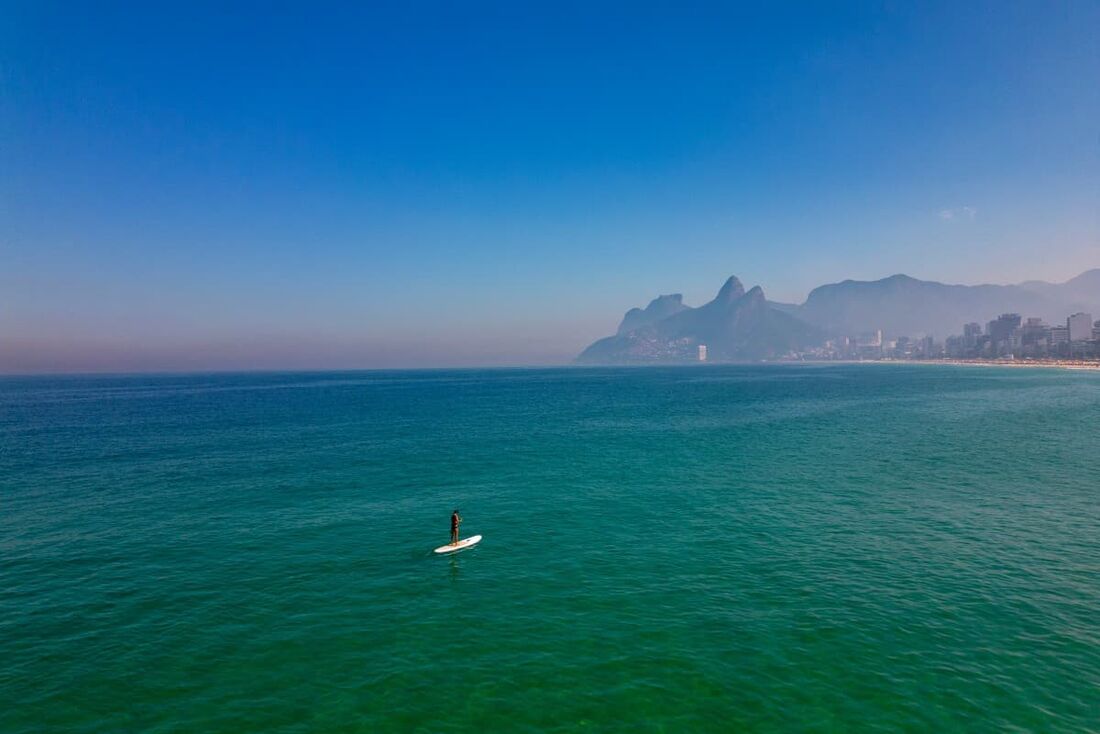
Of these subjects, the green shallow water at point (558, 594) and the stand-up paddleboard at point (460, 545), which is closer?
the green shallow water at point (558, 594)

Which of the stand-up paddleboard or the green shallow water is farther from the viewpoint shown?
the stand-up paddleboard

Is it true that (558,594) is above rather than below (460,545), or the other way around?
below

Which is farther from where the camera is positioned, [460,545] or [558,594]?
[460,545]

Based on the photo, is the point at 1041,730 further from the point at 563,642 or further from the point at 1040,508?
the point at 1040,508

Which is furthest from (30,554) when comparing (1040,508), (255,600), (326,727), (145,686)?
(1040,508)

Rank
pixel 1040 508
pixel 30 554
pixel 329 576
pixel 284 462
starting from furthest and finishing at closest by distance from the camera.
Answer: pixel 284 462, pixel 1040 508, pixel 30 554, pixel 329 576
